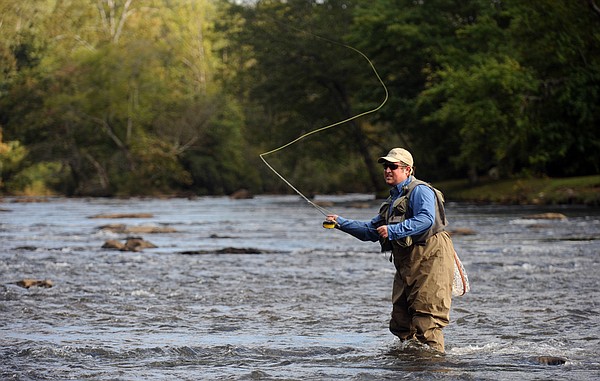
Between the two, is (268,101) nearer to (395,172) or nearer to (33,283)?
(33,283)

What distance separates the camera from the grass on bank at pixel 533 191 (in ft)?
119

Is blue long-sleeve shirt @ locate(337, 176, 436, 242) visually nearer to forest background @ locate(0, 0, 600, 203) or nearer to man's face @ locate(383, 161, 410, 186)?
man's face @ locate(383, 161, 410, 186)

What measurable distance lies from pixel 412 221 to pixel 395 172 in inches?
17.5

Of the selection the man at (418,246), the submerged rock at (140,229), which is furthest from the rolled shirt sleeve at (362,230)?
the submerged rock at (140,229)

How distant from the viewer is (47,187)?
218 feet

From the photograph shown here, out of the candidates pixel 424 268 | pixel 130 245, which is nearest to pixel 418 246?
pixel 424 268

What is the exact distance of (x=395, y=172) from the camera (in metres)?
8.23

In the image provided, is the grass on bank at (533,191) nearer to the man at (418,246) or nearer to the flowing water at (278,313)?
the flowing water at (278,313)

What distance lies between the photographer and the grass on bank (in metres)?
36.2

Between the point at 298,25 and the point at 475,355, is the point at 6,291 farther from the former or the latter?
the point at 298,25

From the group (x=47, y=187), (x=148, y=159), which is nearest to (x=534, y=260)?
(x=148, y=159)

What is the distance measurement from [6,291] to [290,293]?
3277mm

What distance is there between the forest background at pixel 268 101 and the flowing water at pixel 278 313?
2132 cm

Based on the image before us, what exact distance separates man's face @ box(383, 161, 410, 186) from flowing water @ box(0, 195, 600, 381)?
4.31 ft
